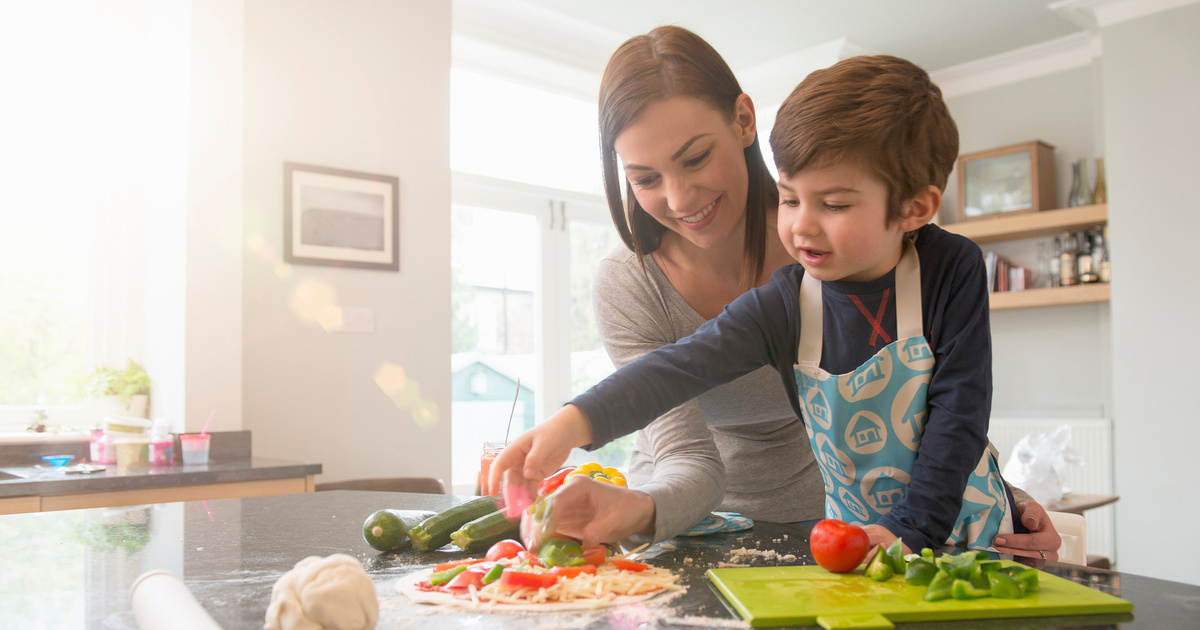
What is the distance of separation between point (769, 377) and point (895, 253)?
0.38 m

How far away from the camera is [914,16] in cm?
508

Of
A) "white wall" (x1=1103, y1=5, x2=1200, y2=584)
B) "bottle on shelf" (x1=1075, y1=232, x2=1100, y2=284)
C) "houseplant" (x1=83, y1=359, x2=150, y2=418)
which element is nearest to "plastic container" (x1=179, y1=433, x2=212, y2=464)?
"houseplant" (x1=83, y1=359, x2=150, y2=418)

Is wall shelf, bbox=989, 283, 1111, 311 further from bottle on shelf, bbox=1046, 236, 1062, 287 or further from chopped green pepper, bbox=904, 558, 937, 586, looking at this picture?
chopped green pepper, bbox=904, 558, 937, 586

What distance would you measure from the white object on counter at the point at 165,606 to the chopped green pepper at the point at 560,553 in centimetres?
34

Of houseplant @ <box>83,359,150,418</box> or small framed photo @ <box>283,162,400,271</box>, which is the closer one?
houseplant @ <box>83,359,150,418</box>

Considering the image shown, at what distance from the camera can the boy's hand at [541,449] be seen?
3.10 ft

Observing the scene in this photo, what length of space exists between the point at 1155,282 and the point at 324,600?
513 cm

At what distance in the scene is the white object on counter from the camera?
67cm

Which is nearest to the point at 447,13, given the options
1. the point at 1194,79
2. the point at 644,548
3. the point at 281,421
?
the point at 281,421

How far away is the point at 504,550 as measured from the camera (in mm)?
972

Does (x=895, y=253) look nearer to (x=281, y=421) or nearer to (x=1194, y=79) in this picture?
(x=281, y=421)

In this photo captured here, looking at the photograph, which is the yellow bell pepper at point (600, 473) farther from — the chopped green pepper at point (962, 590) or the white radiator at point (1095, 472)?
the white radiator at point (1095, 472)

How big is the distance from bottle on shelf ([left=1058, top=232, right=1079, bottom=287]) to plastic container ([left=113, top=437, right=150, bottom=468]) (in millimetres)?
5280

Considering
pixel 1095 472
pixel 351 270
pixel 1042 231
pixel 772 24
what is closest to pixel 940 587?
pixel 351 270
